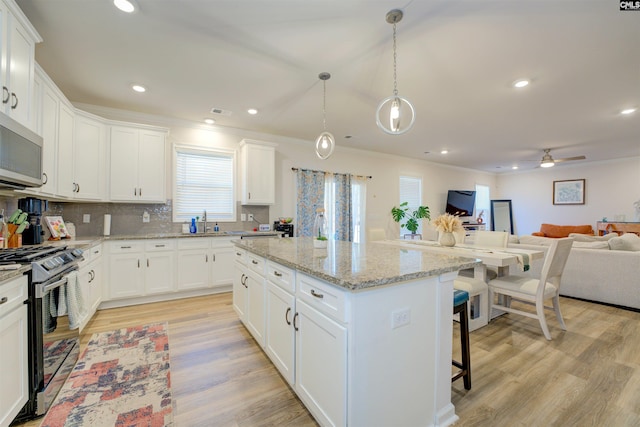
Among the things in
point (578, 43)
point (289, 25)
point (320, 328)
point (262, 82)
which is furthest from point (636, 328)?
point (262, 82)

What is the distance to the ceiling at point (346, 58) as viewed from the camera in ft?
6.72

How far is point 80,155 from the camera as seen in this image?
130 inches

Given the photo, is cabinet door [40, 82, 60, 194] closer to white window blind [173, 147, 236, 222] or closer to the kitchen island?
white window blind [173, 147, 236, 222]

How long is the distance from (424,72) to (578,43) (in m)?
1.26

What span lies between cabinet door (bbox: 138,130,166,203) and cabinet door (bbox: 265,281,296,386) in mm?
2828

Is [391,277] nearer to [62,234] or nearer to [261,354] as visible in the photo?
[261,354]

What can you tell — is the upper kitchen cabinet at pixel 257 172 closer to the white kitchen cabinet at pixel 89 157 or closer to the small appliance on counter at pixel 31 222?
the white kitchen cabinet at pixel 89 157

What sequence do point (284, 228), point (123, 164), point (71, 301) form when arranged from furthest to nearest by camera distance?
point (284, 228)
point (123, 164)
point (71, 301)

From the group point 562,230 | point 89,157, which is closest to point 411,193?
point 562,230

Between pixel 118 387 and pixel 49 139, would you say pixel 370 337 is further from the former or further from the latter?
pixel 49 139

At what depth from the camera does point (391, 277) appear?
1.31 meters

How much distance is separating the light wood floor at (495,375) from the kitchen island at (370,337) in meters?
0.28

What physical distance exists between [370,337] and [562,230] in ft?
28.4

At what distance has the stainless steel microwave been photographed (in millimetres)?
1773
